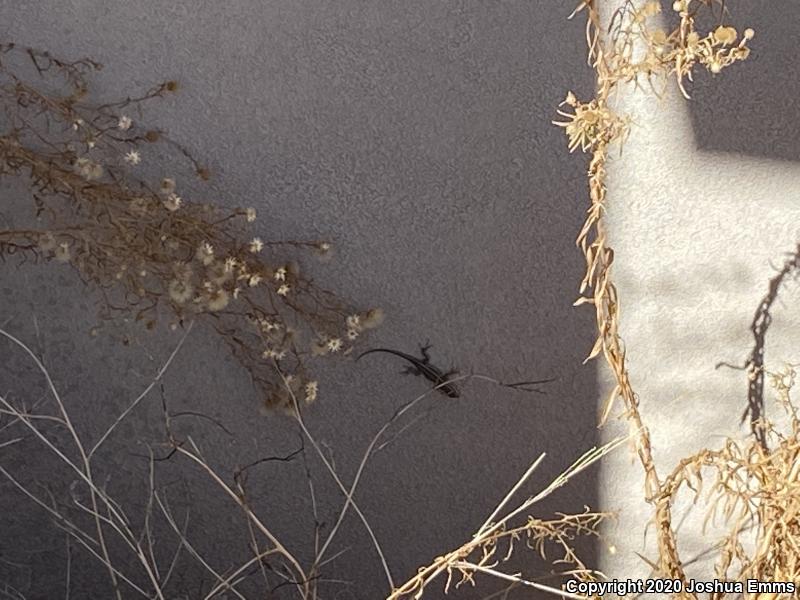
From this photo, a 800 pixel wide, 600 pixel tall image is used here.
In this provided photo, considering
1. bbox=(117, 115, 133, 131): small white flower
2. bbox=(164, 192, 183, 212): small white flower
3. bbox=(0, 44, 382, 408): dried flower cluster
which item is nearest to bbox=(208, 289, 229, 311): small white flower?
bbox=(0, 44, 382, 408): dried flower cluster

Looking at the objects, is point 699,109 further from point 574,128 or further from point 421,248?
point 574,128

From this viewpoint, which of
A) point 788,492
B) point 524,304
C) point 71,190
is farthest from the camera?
point 524,304

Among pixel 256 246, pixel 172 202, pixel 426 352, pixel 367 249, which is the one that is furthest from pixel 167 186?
pixel 426 352

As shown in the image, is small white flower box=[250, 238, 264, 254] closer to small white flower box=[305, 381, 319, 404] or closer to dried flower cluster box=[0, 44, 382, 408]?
dried flower cluster box=[0, 44, 382, 408]

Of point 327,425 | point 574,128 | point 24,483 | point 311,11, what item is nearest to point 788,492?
point 574,128

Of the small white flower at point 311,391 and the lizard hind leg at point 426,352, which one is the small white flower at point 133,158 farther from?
the lizard hind leg at point 426,352

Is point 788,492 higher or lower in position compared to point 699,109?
lower

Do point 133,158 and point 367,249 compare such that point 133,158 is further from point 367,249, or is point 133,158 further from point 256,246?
point 367,249
